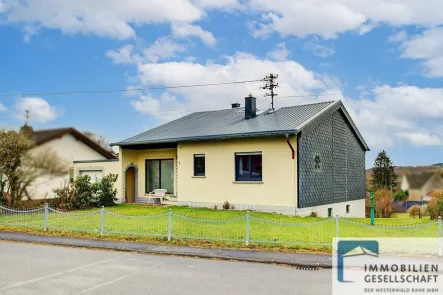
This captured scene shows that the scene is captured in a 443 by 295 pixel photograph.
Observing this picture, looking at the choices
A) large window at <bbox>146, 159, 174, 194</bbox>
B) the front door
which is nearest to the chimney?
large window at <bbox>146, 159, 174, 194</bbox>

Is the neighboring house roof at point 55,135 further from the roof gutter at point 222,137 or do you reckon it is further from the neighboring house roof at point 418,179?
the roof gutter at point 222,137

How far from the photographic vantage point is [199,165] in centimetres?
2252

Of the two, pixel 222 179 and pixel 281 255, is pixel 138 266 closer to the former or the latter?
pixel 281 255

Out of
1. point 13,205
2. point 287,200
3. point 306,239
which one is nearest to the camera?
point 306,239

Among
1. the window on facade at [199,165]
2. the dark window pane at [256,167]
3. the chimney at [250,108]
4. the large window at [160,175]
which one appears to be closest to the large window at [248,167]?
the dark window pane at [256,167]

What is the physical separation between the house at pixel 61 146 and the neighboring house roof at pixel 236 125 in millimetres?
13425

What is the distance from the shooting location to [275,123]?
68.7 ft

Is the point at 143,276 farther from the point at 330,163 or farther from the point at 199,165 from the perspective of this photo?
the point at 330,163

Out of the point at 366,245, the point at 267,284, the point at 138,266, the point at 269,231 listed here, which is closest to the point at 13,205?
the point at 138,266

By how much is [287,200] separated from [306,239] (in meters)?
6.94

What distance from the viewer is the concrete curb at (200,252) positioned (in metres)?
9.77

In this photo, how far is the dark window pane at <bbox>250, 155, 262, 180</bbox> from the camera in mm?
20281

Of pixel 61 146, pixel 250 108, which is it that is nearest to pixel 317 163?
pixel 250 108

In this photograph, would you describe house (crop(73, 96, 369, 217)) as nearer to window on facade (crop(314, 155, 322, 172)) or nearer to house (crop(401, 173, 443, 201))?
window on facade (crop(314, 155, 322, 172))
